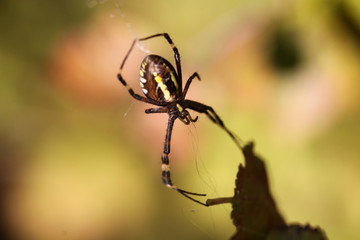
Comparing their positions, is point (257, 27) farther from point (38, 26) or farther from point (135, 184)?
point (38, 26)

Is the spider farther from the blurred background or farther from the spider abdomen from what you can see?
the blurred background

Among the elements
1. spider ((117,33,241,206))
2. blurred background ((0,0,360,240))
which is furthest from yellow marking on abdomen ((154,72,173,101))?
blurred background ((0,0,360,240))

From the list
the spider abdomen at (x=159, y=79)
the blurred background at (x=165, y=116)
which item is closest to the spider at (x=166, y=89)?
the spider abdomen at (x=159, y=79)

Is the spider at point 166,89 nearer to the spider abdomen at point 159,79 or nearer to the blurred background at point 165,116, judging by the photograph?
the spider abdomen at point 159,79

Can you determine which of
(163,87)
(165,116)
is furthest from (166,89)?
(165,116)

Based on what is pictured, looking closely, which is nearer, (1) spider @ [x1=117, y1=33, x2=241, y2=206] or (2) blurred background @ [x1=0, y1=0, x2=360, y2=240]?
(1) spider @ [x1=117, y1=33, x2=241, y2=206]

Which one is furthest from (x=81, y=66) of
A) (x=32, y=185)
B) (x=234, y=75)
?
(x=234, y=75)
